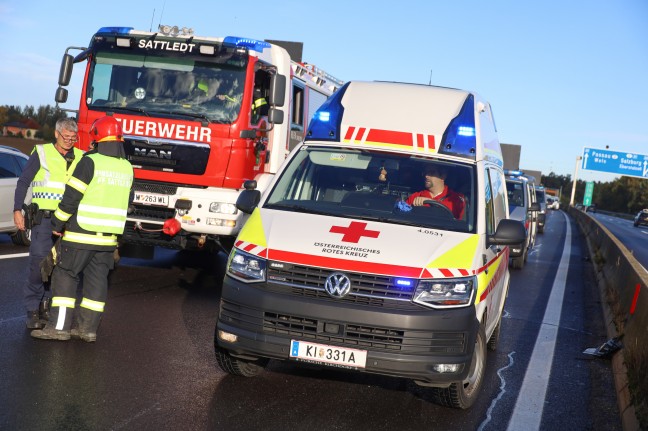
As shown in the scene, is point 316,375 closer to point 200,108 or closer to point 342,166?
point 342,166

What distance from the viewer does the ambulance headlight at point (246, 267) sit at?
595cm

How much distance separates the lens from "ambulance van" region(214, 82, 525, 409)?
5.71 m

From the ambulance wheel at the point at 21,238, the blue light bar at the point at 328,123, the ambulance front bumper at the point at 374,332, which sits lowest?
the ambulance wheel at the point at 21,238

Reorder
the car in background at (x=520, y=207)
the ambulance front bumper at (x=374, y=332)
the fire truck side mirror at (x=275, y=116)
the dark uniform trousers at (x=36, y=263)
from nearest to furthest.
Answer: the ambulance front bumper at (x=374, y=332) < the dark uniform trousers at (x=36, y=263) < the fire truck side mirror at (x=275, y=116) < the car in background at (x=520, y=207)

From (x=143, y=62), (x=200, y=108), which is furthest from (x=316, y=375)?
(x=143, y=62)

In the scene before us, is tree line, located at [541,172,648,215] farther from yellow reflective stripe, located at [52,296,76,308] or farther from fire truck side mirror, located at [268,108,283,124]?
yellow reflective stripe, located at [52,296,76,308]

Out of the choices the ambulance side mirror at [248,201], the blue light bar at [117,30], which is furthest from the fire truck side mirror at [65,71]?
the ambulance side mirror at [248,201]

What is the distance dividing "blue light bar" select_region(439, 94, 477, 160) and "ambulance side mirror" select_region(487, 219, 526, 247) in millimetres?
872

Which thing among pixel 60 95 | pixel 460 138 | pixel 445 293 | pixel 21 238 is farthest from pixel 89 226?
pixel 21 238

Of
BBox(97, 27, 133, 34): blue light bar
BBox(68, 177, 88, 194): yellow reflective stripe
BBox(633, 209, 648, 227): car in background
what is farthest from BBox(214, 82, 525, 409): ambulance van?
BBox(633, 209, 648, 227): car in background

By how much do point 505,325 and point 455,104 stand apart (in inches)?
155

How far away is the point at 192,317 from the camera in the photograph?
8922 mm

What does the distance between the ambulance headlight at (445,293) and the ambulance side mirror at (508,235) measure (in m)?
0.73

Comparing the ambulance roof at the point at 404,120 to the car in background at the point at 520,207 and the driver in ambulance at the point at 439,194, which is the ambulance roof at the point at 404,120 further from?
the car in background at the point at 520,207
